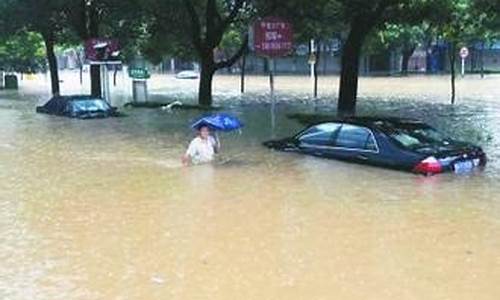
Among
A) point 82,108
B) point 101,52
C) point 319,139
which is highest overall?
point 101,52

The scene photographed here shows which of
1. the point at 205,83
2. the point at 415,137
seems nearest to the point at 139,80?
the point at 205,83

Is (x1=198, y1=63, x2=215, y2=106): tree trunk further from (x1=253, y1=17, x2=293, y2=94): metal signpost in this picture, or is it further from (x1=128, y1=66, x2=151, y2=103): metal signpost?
(x1=253, y1=17, x2=293, y2=94): metal signpost

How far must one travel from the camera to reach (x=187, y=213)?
45.1ft

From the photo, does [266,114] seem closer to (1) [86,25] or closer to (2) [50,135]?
(2) [50,135]

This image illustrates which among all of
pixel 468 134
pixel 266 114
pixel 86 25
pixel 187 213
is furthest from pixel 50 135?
pixel 86 25

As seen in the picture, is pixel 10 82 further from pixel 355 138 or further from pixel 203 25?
pixel 355 138

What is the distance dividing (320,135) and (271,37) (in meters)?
5.37

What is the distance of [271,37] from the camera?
2448 centimetres

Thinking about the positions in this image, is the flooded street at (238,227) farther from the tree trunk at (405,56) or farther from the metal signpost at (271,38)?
the tree trunk at (405,56)

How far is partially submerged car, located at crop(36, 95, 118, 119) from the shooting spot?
1318 inches

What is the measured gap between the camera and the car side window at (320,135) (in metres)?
19.6

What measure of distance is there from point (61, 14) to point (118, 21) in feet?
9.46

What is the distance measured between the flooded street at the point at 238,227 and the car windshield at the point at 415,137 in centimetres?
81

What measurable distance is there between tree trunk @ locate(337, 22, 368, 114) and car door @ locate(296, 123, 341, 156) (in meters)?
10.4
